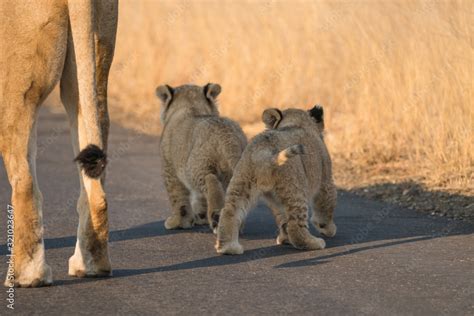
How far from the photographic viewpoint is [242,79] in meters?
16.6

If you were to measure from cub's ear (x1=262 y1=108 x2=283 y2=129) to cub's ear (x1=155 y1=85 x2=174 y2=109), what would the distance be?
1169mm

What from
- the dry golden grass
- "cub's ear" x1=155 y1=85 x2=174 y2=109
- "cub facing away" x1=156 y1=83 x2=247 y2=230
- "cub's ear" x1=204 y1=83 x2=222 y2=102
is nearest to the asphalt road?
"cub facing away" x1=156 y1=83 x2=247 y2=230

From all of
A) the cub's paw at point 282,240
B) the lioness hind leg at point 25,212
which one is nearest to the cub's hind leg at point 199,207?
the cub's paw at point 282,240

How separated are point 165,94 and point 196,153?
1.11 metres

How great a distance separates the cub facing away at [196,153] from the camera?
8.59 m

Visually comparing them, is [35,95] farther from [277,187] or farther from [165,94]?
[165,94]

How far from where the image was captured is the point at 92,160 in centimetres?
636

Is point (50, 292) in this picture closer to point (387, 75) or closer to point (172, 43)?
point (387, 75)

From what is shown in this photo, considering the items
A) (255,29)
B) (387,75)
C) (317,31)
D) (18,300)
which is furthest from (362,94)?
(18,300)

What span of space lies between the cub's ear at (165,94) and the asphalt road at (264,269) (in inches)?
37.7

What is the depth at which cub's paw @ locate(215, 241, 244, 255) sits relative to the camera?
25.3 feet

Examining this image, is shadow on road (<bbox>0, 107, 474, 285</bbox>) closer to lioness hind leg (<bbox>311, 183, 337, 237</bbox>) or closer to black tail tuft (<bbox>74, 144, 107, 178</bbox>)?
lioness hind leg (<bbox>311, 183, 337, 237</bbox>)

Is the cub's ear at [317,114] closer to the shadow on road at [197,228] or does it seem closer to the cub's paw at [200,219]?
the shadow on road at [197,228]

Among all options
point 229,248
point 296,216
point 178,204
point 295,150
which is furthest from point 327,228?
point 178,204
